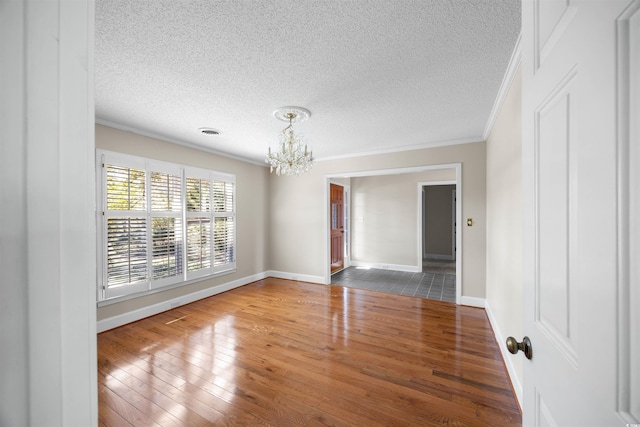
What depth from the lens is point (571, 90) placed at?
0.58 m

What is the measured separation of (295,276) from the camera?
209 inches

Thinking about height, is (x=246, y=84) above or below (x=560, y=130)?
above

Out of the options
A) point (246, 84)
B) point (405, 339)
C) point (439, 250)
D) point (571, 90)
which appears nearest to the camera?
point (571, 90)

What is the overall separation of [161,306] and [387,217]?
502cm

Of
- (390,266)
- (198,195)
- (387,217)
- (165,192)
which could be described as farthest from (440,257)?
(165,192)

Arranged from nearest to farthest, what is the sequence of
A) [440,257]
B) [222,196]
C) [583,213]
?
[583,213] → [222,196] → [440,257]

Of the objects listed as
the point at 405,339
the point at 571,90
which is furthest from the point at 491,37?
the point at 405,339

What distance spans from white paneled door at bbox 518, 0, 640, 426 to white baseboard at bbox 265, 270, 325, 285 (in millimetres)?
4394

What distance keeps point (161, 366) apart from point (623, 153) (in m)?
3.15

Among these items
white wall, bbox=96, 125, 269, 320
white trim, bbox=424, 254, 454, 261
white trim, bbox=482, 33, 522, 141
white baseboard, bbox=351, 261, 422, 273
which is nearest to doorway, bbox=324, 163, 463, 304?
white baseboard, bbox=351, 261, 422, 273

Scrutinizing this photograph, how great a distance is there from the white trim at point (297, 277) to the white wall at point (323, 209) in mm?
41

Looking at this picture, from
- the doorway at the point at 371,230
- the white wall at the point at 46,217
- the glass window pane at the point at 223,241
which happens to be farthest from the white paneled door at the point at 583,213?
the glass window pane at the point at 223,241

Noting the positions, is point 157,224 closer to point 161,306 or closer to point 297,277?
point 161,306

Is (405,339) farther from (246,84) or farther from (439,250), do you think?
(439,250)
